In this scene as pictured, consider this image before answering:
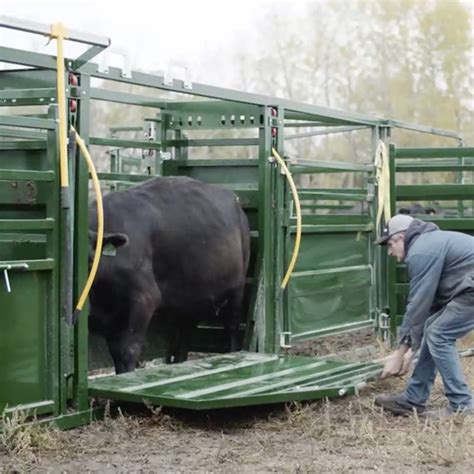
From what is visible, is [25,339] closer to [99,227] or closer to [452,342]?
[99,227]

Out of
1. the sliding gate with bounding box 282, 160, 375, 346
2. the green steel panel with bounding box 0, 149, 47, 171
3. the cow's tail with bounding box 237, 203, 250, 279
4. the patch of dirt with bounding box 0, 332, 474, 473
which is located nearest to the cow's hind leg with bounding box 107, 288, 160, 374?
the patch of dirt with bounding box 0, 332, 474, 473

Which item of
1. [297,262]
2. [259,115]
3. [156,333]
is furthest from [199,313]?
[259,115]

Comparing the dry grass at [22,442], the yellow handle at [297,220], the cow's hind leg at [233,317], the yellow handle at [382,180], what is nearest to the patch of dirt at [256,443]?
the dry grass at [22,442]

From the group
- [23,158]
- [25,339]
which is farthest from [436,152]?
[25,339]

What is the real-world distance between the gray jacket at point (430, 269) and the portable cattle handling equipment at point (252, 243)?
69 centimetres

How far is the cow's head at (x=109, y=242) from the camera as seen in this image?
706cm

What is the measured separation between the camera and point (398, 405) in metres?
7.03

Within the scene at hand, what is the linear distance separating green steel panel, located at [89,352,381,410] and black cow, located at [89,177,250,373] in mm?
526

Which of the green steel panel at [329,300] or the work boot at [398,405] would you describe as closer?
the work boot at [398,405]

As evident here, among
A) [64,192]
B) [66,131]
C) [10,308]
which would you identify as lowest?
[10,308]

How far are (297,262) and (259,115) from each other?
153 cm

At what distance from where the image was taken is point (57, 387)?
6461 mm

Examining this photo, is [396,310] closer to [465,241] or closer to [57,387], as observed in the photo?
[465,241]

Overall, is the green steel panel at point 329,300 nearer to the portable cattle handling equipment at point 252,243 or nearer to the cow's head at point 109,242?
the portable cattle handling equipment at point 252,243
